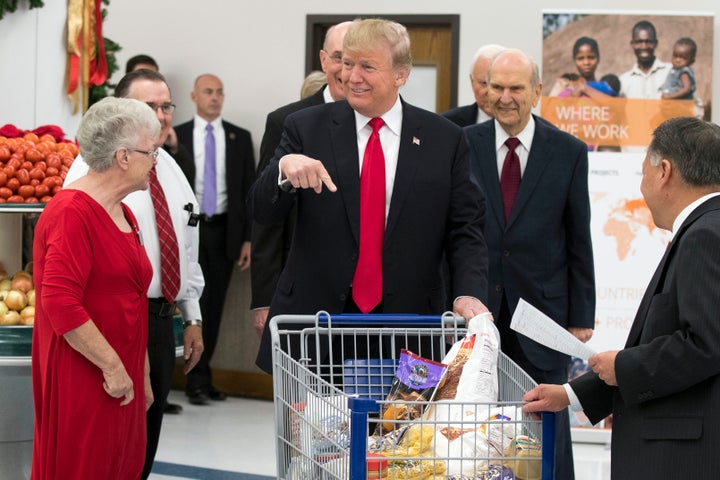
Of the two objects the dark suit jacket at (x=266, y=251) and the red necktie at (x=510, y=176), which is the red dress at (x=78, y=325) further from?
the red necktie at (x=510, y=176)

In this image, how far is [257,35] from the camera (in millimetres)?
8000

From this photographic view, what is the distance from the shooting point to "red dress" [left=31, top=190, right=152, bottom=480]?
321 cm

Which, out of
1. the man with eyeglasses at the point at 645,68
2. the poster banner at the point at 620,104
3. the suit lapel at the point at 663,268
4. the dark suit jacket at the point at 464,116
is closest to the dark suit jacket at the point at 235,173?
the poster banner at the point at 620,104

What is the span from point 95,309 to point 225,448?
3017mm

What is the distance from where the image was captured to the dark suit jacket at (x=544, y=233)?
4.06 metres

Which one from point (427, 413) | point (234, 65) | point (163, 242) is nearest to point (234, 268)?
point (234, 65)

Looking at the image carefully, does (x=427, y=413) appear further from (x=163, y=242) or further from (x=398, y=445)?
(x=163, y=242)

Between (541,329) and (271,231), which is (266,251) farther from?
(541,329)

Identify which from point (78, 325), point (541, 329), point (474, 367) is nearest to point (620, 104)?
point (78, 325)

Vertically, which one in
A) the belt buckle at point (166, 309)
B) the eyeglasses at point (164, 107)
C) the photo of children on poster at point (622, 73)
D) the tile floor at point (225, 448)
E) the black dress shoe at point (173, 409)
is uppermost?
the photo of children on poster at point (622, 73)

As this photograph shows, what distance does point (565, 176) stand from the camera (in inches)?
163

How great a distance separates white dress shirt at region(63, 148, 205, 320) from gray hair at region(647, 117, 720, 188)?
1.87 meters

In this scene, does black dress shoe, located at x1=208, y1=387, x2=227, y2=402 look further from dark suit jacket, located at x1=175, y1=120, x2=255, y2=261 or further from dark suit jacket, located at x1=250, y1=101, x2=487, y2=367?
dark suit jacket, located at x1=250, y1=101, x2=487, y2=367

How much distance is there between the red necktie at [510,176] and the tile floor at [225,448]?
1975mm
